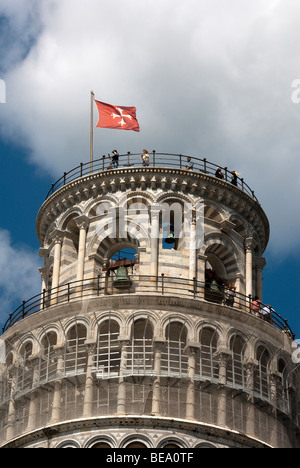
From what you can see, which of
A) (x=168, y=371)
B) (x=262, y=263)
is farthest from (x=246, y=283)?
(x=168, y=371)

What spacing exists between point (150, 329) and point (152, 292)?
7.41ft

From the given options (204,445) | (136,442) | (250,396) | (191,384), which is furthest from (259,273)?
(136,442)

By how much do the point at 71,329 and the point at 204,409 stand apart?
7969 millimetres

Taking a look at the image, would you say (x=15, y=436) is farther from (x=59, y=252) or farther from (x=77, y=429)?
(x=59, y=252)

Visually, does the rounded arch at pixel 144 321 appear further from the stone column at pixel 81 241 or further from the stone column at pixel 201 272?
the stone column at pixel 81 241

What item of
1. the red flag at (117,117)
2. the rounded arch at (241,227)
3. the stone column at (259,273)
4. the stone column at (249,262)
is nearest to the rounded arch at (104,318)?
the stone column at (249,262)

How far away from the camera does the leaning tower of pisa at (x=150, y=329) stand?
81688 mm

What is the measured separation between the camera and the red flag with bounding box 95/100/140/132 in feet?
307

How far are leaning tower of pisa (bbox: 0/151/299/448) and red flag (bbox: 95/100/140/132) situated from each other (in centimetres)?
213

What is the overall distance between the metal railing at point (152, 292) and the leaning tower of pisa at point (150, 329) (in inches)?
4.0

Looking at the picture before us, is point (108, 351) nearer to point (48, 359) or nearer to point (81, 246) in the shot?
point (48, 359)

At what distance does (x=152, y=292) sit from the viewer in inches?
3359

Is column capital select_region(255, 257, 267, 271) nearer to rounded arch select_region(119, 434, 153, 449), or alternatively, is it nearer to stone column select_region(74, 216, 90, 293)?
stone column select_region(74, 216, 90, 293)
